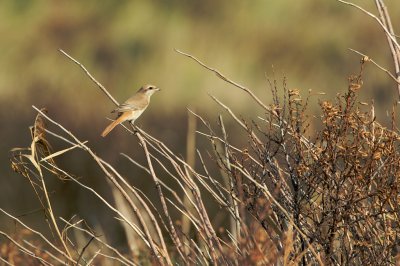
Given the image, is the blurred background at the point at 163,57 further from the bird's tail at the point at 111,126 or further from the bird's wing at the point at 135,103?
the bird's tail at the point at 111,126

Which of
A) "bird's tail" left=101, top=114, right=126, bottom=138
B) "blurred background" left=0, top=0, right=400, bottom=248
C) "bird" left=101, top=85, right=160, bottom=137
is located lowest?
"bird's tail" left=101, top=114, right=126, bottom=138

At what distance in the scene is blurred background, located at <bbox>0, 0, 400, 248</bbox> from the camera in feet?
31.8

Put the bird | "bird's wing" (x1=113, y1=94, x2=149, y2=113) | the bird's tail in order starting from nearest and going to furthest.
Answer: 1. the bird's tail
2. the bird
3. "bird's wing" (x1=113, y1=94, x2=149, y2=113)

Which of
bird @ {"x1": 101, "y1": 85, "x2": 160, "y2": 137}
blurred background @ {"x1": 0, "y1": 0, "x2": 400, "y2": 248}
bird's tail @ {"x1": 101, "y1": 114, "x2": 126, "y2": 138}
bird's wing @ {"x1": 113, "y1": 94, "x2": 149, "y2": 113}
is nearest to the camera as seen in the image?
bird's tail @ {"x1": 101, "y1": 114, "x2": 126, "y2": 138}

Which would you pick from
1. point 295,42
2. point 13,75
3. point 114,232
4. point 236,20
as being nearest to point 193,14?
point 236,20

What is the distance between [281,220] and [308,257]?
124mm

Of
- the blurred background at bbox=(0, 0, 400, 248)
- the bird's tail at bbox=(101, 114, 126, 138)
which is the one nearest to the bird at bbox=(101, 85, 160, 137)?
the bird's tail at bbox=(101, 114, 126, 138)

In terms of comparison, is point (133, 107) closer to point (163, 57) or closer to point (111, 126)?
point (111, 126)

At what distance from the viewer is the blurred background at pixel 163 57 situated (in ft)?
31.8

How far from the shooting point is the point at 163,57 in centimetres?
1045

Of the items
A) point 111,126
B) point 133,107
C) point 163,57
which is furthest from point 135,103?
point 163,57

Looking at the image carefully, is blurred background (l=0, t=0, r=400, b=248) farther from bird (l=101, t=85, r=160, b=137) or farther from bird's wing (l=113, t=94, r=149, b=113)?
bird's wing (l=113, t=94, r=149, b=113)

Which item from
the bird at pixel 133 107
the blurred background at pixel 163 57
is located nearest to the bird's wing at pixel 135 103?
the bird at pixel 133 107

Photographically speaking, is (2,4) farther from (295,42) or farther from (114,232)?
(114,232)
